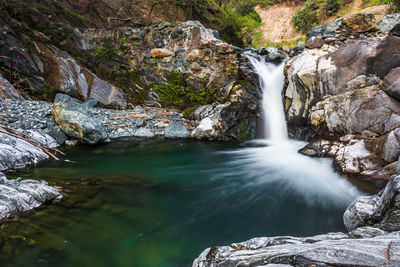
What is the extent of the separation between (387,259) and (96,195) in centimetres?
347

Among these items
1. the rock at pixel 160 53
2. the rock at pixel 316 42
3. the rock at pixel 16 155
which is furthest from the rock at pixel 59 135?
the rock at pixel 316 42

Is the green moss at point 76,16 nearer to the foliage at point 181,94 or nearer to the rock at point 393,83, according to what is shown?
the foliage at point 181,94

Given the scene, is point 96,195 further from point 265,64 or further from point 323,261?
point 265,64

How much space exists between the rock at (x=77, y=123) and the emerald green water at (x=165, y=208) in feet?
1.82

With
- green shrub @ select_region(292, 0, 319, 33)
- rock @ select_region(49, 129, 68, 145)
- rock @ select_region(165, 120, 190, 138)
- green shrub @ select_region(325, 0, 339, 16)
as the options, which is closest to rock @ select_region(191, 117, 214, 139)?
rock @ select_region(165, 120, 190, 138)

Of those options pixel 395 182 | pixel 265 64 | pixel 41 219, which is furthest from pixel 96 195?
pixel 265 64

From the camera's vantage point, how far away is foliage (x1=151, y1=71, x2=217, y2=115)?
978cm

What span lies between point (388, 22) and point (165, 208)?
28.7ft

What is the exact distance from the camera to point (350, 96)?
5184 mm

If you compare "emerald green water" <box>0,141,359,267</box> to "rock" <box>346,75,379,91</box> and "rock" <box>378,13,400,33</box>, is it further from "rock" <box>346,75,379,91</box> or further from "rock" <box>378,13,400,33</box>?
"rock" <box>378,13,400,33</box>

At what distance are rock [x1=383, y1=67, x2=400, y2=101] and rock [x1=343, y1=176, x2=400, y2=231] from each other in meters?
3.48

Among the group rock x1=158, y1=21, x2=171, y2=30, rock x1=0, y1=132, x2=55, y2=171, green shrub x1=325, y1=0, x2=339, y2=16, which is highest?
green shrub x1=325, y1=0, x2=339, y2=16

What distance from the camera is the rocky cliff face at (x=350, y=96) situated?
4.28 metres

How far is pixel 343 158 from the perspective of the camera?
4492 mm
